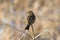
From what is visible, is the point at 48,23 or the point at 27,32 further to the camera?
the point at 48,23

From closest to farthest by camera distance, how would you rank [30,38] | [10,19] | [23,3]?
[30,38] → [10,19] → [23,3]

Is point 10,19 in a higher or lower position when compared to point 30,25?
lower

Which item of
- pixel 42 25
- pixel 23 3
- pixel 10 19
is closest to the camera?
pixel 42 25

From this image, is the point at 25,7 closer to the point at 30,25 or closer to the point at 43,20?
the point at 43,20

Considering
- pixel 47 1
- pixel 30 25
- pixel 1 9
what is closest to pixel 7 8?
pixel 1 9

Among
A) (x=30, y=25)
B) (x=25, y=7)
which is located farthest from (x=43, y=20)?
(x=30, y=25)

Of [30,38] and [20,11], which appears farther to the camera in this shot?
[20,11]

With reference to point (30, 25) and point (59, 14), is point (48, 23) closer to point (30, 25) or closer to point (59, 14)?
point (59, 14)

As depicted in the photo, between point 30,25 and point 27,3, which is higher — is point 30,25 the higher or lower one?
the higher one

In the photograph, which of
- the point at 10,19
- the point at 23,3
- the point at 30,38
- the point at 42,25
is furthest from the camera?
the point at 23,3
